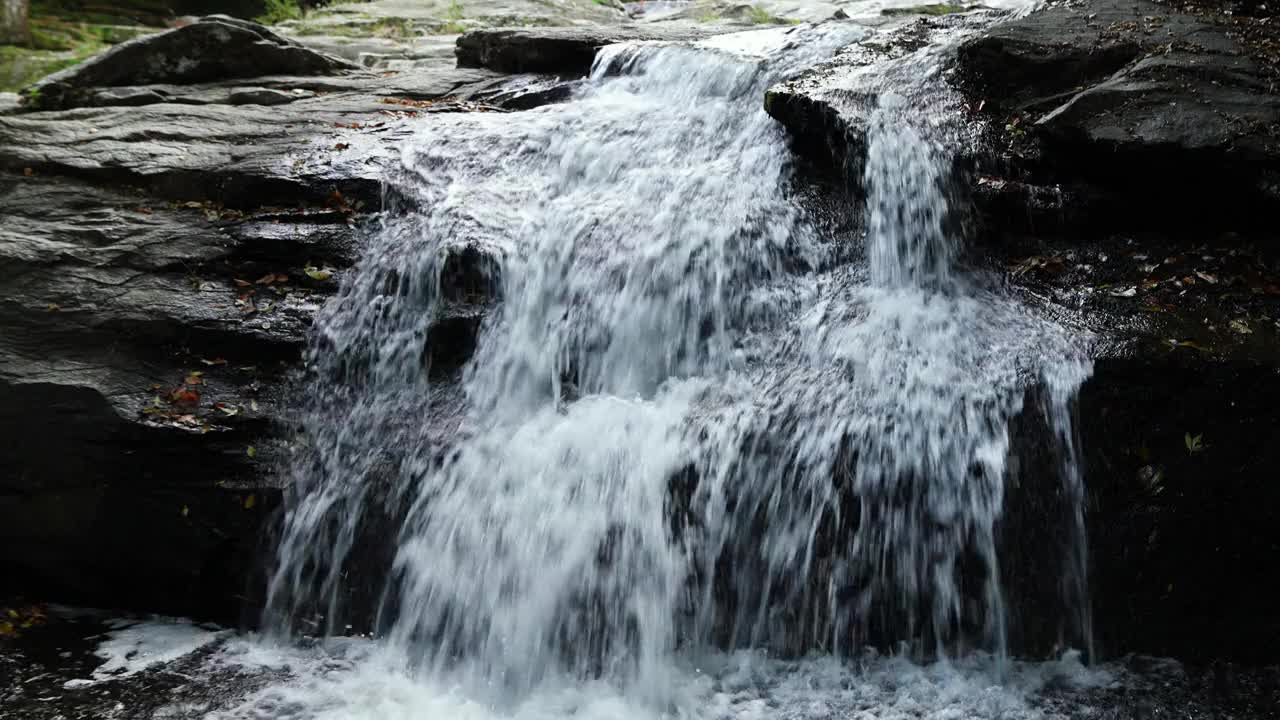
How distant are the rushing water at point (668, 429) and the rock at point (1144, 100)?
56 cm

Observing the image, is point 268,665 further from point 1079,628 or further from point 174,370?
point 1079,628

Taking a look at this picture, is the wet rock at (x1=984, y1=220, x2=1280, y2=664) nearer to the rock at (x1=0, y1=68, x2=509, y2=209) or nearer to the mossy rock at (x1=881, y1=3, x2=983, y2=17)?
the rock at (x1=0, y1=68, x2=509, y2=209)

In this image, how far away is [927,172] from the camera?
5.30 m

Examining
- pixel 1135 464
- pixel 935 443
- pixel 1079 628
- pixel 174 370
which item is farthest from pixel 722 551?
pixel 174 370

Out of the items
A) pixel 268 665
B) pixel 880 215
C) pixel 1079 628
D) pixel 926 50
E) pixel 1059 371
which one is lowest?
pixel 268 665

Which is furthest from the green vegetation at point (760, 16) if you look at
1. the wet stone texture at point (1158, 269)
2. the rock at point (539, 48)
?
the wet stone texture at point (1158, 269)

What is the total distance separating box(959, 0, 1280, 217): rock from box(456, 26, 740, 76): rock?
3.60m

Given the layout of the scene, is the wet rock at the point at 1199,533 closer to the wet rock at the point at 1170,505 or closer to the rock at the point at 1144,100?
the wet rock at the point at 1170,505

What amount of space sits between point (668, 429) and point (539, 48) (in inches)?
200

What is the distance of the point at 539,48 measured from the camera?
26.9 ft

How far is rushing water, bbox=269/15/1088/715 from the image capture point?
4152 millimetres

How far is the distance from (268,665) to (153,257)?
2910 mm

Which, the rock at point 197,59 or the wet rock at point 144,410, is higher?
the rock at point 197,59

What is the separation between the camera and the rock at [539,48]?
8180 mm
